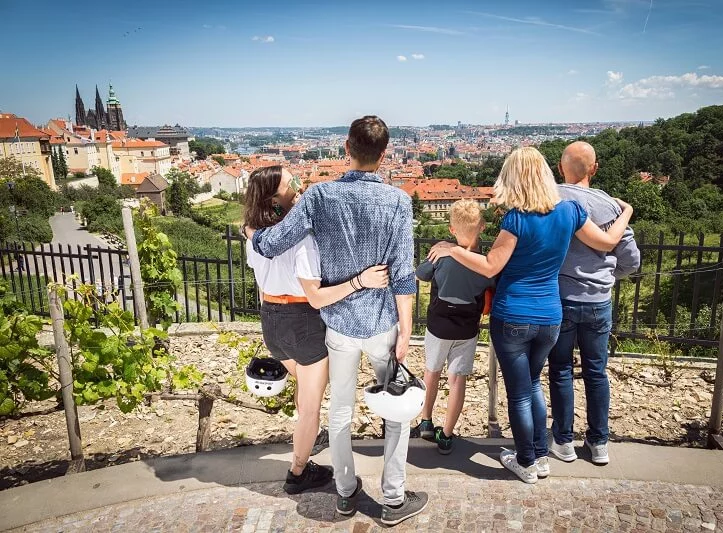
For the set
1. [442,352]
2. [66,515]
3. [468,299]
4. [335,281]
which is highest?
[335,281]

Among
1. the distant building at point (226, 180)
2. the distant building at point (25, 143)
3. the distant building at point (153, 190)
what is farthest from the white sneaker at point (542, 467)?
the distant building at point (226, 180)

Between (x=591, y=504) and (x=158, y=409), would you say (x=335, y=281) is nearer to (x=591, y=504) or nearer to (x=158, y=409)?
(x=591, y=504)

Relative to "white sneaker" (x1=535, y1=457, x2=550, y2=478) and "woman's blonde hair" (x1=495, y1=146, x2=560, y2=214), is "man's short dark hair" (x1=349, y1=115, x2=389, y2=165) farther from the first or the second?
"white sneaker" (x1=535, y1=457, x2=550, y2=478)

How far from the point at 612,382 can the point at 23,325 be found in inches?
179

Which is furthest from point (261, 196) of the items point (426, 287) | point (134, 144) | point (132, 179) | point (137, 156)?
point (134, 144)

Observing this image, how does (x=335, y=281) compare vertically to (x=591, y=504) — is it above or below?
above

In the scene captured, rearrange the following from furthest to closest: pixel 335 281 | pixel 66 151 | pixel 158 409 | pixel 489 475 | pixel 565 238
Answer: pixel 66 151 < pixel 158 409 < pixel 489 475 < pixel 565 238 < pixel 335 281

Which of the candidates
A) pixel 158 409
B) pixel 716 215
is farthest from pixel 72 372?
pixel 716 215

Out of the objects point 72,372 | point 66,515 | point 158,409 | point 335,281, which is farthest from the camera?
point 158,409

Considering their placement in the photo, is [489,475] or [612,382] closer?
[489,475]

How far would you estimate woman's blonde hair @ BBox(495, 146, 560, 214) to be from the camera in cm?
235

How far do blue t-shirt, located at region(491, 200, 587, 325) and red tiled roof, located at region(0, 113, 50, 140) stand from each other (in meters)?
77.1

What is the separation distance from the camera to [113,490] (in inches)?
108

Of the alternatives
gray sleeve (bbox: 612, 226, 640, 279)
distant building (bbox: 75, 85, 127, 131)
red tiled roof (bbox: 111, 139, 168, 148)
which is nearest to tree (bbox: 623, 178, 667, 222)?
gray sleeve (bbox: 612, 226, 640, 279)
